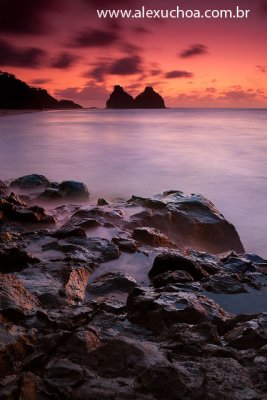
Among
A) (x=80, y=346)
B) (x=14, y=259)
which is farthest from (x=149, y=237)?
(x=80, y=346)

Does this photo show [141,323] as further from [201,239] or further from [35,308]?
[201,239]

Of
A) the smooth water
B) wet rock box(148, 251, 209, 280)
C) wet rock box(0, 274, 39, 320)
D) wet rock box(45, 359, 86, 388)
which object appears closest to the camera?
wet rock box(45, 359, 86, 388)

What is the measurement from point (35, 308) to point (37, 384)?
3.39ft

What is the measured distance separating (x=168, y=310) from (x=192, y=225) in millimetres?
4255

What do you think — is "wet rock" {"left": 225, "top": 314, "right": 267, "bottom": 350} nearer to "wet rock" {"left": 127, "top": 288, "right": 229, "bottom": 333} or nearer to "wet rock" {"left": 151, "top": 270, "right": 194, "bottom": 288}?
"wet rock" {"left": 127, "top": 288, "right": 229, "bottom": 333}

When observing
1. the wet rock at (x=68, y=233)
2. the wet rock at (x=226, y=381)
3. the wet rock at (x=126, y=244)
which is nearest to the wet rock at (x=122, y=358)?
the wet rock at (x=226, y=381)

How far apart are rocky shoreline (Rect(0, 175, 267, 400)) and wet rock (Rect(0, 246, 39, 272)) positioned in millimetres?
11

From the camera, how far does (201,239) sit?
774 centimetres

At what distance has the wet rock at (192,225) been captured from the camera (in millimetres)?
7637

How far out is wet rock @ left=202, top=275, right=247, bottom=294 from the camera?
4.71 meters

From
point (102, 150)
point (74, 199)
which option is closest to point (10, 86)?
point (102, 150)

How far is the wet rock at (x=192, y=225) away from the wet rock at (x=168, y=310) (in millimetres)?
3356

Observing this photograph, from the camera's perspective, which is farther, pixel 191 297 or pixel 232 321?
pixel 191 297

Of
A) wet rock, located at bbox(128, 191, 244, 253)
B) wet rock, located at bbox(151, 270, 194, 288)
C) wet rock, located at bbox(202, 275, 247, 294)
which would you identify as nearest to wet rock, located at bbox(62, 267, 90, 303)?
wet rock, located at bbox(151, 270, 194, 288)
